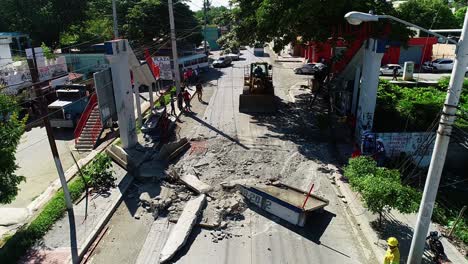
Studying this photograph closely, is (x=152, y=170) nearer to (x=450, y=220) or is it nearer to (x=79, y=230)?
(x=79, y=230)

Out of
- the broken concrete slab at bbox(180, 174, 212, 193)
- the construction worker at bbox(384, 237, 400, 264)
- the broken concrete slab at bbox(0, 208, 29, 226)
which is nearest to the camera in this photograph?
the construction worker at bbox(384, 237, 400, 264)

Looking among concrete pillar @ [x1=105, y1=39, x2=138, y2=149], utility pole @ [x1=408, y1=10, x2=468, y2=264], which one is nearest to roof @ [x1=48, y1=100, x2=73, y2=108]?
concrete pillar @ [x1=105, y1=39, x2=138, y2=149]

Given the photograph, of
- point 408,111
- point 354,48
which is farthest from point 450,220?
point 354,48

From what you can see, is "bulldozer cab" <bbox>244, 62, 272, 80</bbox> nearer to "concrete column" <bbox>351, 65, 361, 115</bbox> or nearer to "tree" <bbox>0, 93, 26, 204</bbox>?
"concrete column" <bbox>351, 65, 361, 115</bbox>

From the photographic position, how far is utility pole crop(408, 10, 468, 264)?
7.52 meters

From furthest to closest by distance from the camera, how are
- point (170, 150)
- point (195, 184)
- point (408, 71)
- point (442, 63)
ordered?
1. point (442, 63)
2. point (408, 71)
3. point (170, 150)
4. point (195, 184)

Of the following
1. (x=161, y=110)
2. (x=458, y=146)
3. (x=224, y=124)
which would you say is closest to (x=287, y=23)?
(x=224, y=124)

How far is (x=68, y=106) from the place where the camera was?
75.7ft

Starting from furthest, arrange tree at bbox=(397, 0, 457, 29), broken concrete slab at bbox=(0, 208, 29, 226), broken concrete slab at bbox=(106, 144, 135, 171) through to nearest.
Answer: tree at bbox=(397, 0, 457, 29), broken concrete slab at bbox=(106, 144, 135, 171), broken concrete slab at bbox=(0, 208, 29, 226)

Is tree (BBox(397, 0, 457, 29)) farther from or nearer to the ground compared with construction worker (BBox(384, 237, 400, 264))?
farther from the ground

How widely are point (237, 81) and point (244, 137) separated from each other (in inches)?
702

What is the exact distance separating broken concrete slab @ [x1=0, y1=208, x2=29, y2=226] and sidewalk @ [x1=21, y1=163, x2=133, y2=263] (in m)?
1.64

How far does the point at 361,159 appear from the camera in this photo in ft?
40.6

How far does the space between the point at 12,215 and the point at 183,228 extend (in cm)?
660
